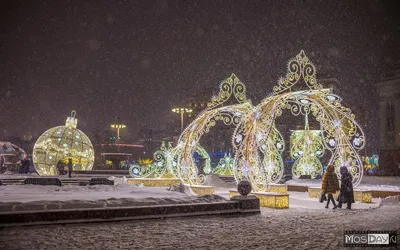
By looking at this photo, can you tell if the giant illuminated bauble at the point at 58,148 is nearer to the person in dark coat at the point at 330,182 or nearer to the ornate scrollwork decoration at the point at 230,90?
the ornate scrollwork decoration at the point at 230,90

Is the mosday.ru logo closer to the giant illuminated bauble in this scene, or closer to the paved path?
the paved path

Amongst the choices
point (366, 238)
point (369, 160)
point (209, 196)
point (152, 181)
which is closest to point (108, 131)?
point (369, 160)

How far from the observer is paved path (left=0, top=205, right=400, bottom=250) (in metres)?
6.70

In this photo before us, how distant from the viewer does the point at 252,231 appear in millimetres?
8258

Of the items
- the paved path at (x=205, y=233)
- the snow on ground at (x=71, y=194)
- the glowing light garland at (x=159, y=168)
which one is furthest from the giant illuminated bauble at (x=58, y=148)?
the paved path at (x=205, y=233)

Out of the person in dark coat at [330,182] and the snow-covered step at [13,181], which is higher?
the person in dark coat at [330,182]

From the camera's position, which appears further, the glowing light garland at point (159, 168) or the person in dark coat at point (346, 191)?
the glowing light garland at point (159, 168)

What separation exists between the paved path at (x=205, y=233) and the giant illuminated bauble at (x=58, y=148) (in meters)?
15.2

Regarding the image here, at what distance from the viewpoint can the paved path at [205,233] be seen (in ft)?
22.0

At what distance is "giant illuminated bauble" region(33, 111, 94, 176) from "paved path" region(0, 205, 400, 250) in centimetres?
1522

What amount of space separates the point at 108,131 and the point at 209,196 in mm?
67695

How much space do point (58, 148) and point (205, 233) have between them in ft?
56.5

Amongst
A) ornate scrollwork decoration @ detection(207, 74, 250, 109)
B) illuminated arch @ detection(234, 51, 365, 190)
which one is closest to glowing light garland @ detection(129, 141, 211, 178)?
ornate scrollwork decoration @ detection(207, 74, 250, 109)

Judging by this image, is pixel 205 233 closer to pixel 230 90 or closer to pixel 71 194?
pixel 71 194
